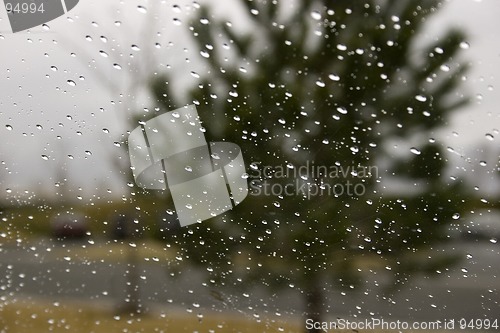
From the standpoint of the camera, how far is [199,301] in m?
1.87

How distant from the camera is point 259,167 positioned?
6.18ft

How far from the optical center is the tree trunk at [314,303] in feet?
6.03

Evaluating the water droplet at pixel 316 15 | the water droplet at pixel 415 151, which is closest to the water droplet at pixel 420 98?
the water droplet at pixel 415 151

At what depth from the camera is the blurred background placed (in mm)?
1771

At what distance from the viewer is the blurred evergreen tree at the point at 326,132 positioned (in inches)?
69.4

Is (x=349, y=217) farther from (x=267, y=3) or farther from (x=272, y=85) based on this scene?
(x=267, y=3)

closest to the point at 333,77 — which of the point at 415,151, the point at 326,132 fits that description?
the point at 326,132

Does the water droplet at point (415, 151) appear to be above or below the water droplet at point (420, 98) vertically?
below

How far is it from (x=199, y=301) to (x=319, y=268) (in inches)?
14.3

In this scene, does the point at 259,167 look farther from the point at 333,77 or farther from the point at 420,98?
the point at 420,98

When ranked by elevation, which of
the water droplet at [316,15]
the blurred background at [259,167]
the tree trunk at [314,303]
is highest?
the water droplet at [316,15]

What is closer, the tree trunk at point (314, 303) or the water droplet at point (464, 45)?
the water droplet at point (464, 45)

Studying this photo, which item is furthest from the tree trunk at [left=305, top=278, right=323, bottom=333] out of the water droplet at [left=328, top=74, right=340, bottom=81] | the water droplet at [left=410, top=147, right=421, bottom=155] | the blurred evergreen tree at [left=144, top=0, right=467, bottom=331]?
the water droplet at [left=328, top=74, right=340, bottom=81]

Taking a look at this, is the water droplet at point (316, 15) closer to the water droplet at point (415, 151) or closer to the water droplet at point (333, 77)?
the water droplet at point (333, 77)
